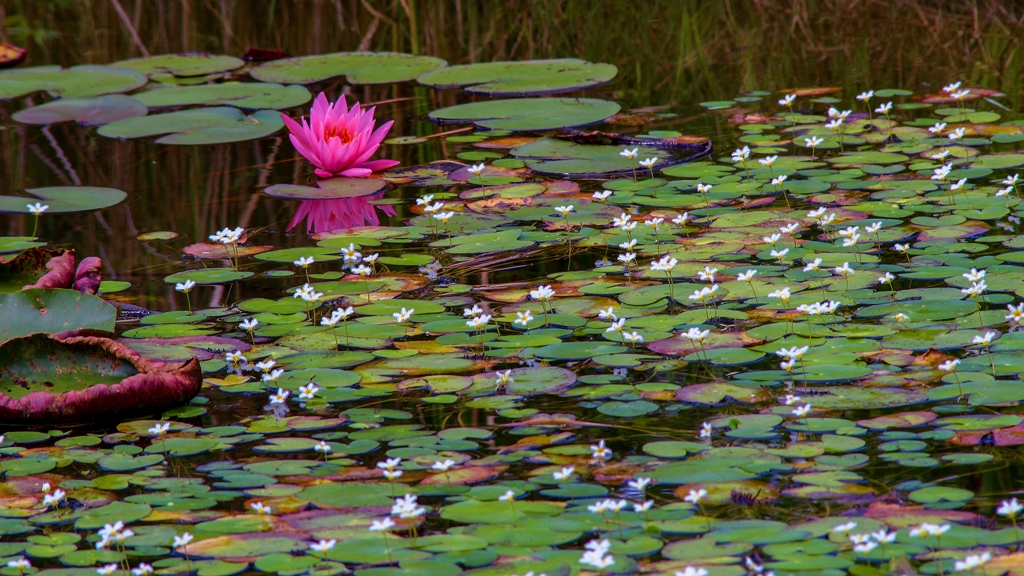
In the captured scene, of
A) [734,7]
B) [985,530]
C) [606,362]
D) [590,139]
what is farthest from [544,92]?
[985,530]

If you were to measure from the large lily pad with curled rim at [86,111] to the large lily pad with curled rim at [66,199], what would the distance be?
109 centimetres

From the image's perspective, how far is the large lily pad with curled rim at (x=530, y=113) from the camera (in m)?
4.98

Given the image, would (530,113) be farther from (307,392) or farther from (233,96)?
(307,392)

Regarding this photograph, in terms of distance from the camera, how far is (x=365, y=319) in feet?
10.1

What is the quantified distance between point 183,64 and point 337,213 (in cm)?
275

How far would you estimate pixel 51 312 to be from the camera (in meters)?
2.95

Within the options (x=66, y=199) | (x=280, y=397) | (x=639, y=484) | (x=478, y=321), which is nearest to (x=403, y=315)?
(x=478, y=321)

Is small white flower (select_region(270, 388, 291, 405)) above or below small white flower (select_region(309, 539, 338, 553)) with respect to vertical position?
above

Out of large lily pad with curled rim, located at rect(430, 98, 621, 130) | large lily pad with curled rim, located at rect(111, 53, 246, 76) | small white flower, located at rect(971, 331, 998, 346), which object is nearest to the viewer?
small white flower, located at rect(971, 331, 998, 346)

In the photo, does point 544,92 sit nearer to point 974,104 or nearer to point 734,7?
point 974,104

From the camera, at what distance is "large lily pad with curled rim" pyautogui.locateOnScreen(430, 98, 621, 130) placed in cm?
498

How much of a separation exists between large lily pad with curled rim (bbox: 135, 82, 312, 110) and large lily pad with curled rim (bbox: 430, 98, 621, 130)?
0.75 metres

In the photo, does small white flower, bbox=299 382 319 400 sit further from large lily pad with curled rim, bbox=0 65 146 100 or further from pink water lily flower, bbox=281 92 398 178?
large lily pad with curled rim, bbox=0 65 146 100

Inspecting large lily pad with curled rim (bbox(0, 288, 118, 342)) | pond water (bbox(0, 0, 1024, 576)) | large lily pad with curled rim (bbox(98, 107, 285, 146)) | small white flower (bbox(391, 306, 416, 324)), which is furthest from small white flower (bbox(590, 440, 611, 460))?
large lily pad with curled rim (bbox(98, 107, 285, 146))
